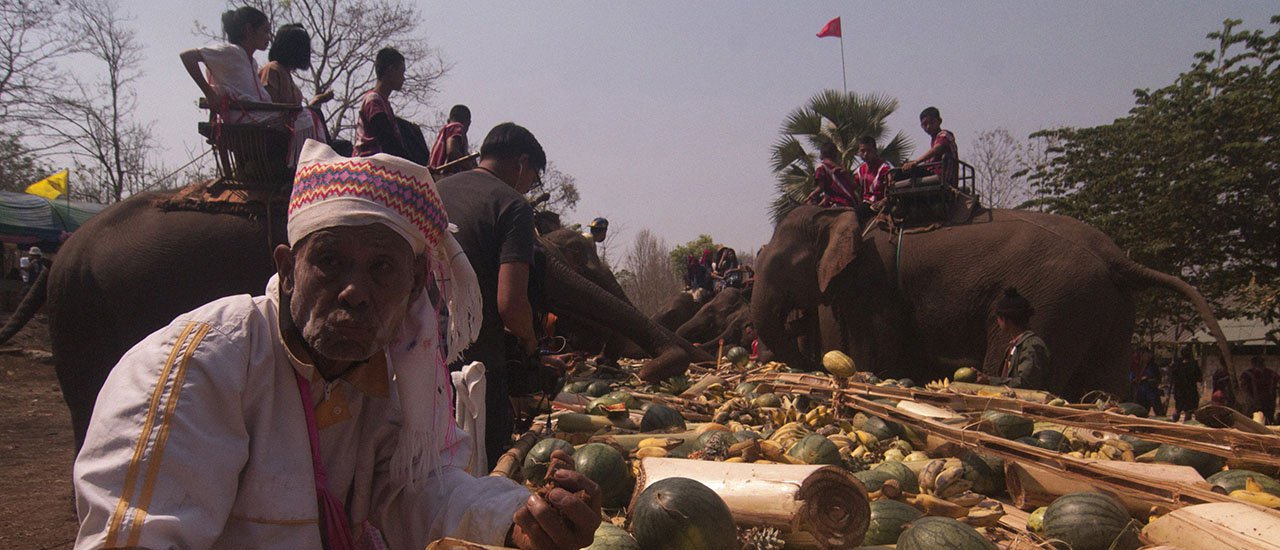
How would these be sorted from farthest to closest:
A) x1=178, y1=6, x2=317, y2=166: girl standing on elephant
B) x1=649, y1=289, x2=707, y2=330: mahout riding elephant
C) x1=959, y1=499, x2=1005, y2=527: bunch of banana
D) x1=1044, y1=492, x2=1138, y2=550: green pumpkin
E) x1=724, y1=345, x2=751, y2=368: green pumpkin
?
x1=649, y1=289, x2=707, y2=330: mahout riding elephant → x1=724, y1=345, x2=751, y2=368: green pumpkin → x1=178, y1=6, x2=317, y2=166: girl standing on elephant → x1=959, y1=499, x2=1005, y2=527: bunch of banana → x1=1044, y1=492, x2=1138, y2=550: green pumpkin

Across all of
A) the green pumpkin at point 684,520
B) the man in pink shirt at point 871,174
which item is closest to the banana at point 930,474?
the green pumpkin at point 684,520

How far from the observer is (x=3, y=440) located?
10078 mm

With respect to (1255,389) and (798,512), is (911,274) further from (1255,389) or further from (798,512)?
(798,512)

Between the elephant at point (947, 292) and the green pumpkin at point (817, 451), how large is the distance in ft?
20.8

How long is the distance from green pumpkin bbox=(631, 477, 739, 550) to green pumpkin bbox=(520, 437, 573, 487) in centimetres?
101

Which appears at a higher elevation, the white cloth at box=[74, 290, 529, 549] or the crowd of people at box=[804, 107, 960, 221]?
the crowd of people at box=[804, 107, 960, 221]

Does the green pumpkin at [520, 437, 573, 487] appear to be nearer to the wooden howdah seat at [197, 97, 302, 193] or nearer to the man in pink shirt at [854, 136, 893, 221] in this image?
the wooden howdah seat at [197, 97, 302, 193]

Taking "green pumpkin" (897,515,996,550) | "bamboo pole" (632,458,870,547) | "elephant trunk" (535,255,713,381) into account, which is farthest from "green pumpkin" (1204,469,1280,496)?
"elephant trunk" (535,255,713,381)

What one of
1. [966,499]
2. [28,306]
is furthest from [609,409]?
[28,306]

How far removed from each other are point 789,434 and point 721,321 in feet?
45.2

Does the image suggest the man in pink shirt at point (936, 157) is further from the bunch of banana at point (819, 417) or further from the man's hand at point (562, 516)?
the man's hand at point (562, 516)

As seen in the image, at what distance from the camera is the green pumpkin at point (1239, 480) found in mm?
3221

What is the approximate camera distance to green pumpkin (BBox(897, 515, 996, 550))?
2.42 meters

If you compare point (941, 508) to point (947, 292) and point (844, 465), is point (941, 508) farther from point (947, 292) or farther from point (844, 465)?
point (947, 292)
